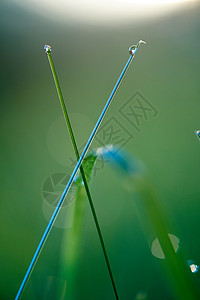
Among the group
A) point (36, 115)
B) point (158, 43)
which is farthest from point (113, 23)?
point (36, 115)

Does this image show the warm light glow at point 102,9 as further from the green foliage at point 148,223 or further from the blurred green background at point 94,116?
the green foliage at point 148,223

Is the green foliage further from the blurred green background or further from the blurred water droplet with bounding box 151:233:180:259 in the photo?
the blurred green background

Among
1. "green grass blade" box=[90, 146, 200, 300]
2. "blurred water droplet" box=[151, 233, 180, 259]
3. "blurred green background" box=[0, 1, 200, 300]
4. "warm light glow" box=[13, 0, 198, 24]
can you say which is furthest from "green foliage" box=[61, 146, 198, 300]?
"warm light glow" box=[13, 0, 198, 24]

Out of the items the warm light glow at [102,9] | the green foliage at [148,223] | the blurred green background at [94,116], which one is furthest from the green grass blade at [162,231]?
the warm light glow at [102,9]

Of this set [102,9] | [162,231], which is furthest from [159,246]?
[102,9]

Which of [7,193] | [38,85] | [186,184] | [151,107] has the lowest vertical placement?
[186,184]

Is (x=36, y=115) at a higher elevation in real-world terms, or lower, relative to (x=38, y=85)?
lower

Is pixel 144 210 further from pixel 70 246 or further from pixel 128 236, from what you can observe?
pixel 128 236
